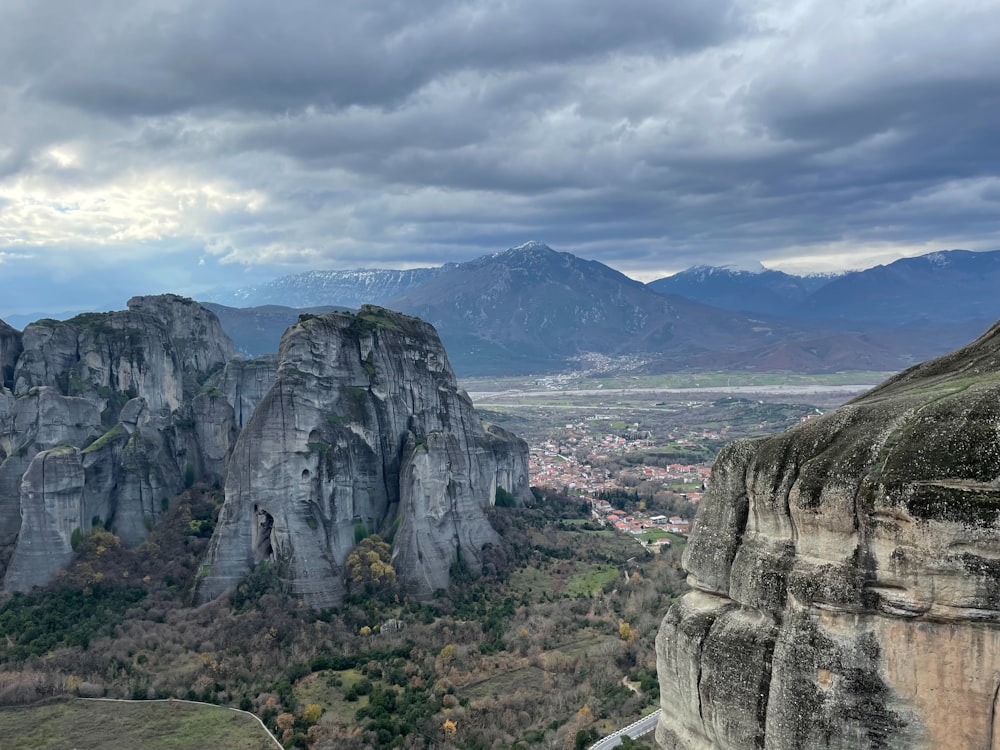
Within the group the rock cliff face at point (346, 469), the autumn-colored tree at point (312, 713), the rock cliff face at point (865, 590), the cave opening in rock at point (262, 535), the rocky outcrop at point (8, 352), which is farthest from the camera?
the rocky outcrop at point (8, 352)

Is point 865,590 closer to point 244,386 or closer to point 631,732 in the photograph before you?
point 631,732

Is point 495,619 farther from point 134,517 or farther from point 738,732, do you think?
point 738,732

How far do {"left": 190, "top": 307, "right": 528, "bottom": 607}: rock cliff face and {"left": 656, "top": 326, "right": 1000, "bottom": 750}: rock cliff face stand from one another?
3846cm

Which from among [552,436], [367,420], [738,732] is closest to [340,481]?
[367,420]

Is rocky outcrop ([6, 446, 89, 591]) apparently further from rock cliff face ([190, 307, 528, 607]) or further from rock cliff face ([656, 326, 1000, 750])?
rock cliff face ([656, 326, 1000, 750])

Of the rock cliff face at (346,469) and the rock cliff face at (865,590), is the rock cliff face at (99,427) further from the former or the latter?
the rock cliff face at (865,590)

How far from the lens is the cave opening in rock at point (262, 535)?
51906 mm

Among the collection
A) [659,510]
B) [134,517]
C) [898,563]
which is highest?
[898,563]

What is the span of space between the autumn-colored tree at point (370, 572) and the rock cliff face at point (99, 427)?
18219mm

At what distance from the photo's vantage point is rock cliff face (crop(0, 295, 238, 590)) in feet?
168

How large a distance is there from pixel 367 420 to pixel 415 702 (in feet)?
76.9

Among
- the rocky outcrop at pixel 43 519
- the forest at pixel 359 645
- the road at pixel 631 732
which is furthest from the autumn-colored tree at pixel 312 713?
the rocky outcrop at pixel 43 519

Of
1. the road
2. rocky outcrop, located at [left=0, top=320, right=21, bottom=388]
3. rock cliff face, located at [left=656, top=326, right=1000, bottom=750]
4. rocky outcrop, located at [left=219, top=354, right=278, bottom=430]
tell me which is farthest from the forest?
rock cliff face, located at [left=656, top=326, right=1000, bottom=750]

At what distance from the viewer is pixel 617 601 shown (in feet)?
182
